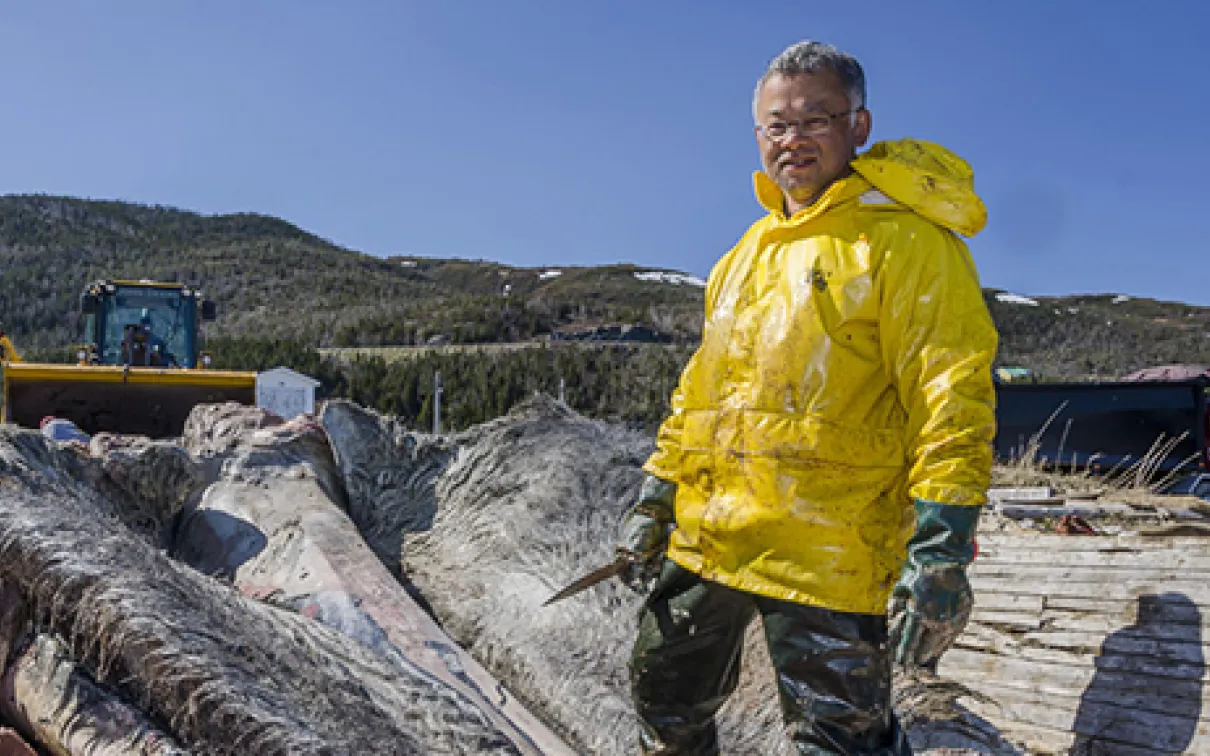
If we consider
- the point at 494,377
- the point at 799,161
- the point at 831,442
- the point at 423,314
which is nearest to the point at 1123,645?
the point at 831,442

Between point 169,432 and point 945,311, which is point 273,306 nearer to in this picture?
point 169,432

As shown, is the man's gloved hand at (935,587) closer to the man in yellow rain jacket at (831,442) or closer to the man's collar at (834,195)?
the man in yellow rain jacket at (831,442)

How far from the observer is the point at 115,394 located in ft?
29.3

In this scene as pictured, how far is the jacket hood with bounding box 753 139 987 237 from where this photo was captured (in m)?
2.11

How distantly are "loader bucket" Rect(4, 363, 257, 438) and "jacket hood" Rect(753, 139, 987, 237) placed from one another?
753 centimetres

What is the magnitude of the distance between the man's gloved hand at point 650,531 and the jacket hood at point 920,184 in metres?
0.71

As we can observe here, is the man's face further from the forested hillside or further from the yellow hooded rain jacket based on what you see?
the forested hillside

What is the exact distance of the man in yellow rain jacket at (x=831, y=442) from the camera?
1.94 m

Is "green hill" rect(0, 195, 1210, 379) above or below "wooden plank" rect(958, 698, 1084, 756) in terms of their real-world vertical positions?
above

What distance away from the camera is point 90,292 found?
36.4 feet

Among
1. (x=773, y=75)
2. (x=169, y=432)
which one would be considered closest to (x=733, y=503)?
(x=773, y=75)

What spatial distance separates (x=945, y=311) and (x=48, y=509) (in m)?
2.03

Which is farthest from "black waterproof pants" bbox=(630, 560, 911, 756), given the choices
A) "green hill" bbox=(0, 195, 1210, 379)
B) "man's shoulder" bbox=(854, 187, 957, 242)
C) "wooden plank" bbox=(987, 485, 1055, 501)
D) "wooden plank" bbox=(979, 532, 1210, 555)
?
"green hill" bbox=(0, 195, 1210, 379)

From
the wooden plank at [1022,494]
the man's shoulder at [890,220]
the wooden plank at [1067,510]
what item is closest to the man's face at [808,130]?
the man's shoulder at [890,220]
